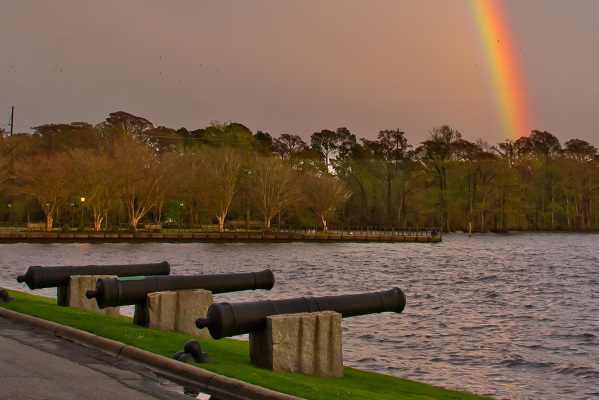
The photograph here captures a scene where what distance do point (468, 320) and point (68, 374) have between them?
72.4ft

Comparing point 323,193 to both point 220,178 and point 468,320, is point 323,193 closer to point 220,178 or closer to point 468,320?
point 220,178

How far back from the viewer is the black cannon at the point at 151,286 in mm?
14602

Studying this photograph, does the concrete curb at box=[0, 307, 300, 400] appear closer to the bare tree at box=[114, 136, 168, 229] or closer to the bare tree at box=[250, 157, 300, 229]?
the bare tree at box=[114, 136, 168, 229]

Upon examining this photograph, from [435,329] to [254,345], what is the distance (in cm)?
1569

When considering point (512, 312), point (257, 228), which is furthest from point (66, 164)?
point (512, 312)

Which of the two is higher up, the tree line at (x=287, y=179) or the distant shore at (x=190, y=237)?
the tree line at (x=287, y=179)

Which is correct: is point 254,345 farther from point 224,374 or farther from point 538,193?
point 538,193

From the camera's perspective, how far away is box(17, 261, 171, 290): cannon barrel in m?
18.4

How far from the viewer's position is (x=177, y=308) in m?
15.7

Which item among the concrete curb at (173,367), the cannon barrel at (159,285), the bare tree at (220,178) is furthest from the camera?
the bare tree at (220,178)

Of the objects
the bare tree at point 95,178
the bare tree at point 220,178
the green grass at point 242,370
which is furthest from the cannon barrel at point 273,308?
the bare tree at point 220,178

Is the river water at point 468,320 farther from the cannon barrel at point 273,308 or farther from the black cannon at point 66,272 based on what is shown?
the black cannon at point 66,272

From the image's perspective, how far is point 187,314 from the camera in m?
15.7

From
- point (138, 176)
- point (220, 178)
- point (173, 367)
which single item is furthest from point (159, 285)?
point (220, 178)
